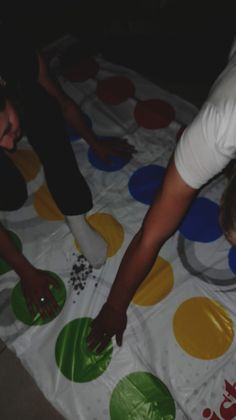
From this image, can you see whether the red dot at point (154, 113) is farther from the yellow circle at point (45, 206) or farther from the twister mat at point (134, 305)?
the yellow circle at point (45, 206)

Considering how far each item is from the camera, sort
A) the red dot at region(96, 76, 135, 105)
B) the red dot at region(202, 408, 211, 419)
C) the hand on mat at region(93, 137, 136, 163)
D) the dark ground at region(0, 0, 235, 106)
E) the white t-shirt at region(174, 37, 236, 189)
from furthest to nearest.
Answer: the dark ground at region(0, 0, 235, 106) → the red dot at region(96, 76, 135, 105) → the hand on mat at region(93, 137, 136, 163) → the red dot at region(202, 408, 211, 419) → the white t-shirt at region(174, 37, 236, 189)

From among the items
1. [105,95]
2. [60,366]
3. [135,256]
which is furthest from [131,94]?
[60,366]

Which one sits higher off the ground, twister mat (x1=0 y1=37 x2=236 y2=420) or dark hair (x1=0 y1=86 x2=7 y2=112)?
dark hair (x1=0 y1=86 x2=7 y2=112)

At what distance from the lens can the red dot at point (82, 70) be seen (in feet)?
4.78

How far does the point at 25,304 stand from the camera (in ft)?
3.27

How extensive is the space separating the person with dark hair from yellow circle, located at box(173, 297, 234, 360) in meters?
0.25

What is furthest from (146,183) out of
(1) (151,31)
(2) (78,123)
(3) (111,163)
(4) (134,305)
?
(1) (151,31)

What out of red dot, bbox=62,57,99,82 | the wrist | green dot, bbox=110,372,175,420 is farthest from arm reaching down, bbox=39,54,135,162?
green dot, bbox=110,372,175,420

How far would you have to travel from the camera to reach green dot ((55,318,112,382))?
880 mm

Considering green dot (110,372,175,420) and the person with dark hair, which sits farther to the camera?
green dot (110,372,175,420)

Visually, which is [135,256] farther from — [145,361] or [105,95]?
[105,95]

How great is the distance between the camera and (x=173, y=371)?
86cm

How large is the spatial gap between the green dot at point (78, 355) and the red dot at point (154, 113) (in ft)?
2.16

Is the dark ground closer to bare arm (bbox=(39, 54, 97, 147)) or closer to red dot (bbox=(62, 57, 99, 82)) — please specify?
red dot (bbox=(62, 57, 99, 82))
